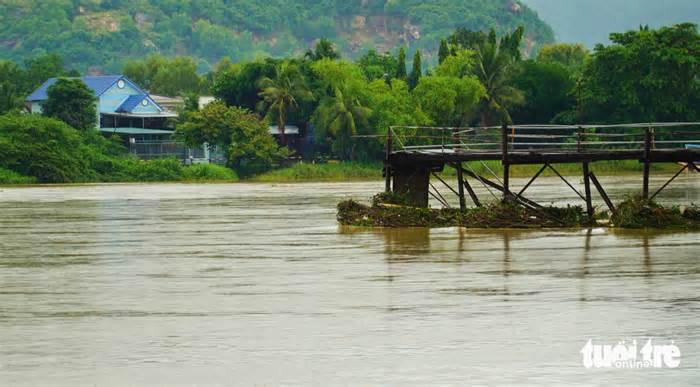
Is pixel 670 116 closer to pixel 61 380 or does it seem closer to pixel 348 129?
pixel 348 129

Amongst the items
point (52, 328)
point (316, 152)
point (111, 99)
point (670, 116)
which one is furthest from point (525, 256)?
point (111, 99)

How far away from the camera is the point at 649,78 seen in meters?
88.8

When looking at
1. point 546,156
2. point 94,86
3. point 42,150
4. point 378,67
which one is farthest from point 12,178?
point 546,156

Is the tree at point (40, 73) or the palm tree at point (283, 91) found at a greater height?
the tree at point (40, 73)

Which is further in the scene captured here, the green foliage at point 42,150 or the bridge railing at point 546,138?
the green foliage at point 42,150

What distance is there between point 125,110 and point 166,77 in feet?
162

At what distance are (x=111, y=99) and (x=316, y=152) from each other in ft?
65.2

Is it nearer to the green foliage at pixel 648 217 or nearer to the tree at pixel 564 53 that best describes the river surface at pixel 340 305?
the green foliage at pixel 648 217

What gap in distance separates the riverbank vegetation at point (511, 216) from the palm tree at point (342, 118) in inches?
2071

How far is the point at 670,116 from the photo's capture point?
90.8 meters

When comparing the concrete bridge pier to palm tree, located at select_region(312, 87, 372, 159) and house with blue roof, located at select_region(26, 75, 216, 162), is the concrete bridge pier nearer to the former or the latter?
palm tree, located at select_region(312, 87, 372, 159)

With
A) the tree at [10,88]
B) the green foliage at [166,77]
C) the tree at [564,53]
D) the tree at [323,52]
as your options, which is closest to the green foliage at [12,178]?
the tree at [10,88]

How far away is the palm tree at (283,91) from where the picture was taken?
96.6 meters

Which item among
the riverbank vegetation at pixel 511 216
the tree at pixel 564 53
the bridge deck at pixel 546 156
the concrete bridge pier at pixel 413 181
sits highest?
the tree at pixel 564 53
